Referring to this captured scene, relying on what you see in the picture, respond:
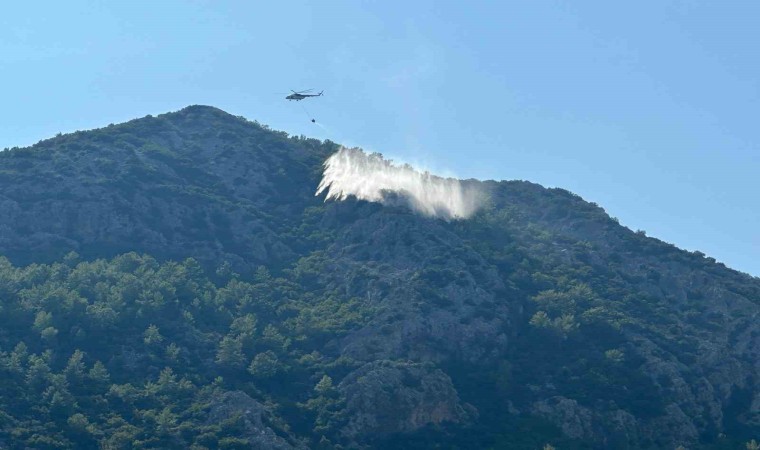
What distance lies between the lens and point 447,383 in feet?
430

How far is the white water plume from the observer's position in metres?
173

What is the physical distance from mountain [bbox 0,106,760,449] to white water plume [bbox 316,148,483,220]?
306cm

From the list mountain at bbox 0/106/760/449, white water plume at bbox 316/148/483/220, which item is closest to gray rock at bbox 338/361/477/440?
mountain at bbox 0/106/760/449

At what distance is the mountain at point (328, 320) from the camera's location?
122375 millimetres

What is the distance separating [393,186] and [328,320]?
3767cm

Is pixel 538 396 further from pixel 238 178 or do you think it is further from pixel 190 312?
pixel 238 178

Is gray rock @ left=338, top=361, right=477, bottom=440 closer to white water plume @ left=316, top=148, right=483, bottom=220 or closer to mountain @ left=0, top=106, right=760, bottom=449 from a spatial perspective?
mountain @ left=0, top=106, right=760, bottom=449

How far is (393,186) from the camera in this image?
577 ft

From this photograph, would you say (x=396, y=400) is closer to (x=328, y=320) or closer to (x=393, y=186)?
(x=328, y=320)

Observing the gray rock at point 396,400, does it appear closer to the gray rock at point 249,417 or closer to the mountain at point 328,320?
the mountain at point 328,320

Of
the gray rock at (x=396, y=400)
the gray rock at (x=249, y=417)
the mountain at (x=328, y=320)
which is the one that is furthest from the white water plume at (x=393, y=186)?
the gray rock at (x=249, y=417)

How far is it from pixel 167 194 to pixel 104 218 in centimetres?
1315

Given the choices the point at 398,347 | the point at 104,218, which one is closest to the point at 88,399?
the point at 398,347

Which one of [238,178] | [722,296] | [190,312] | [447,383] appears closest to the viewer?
[447,383]
